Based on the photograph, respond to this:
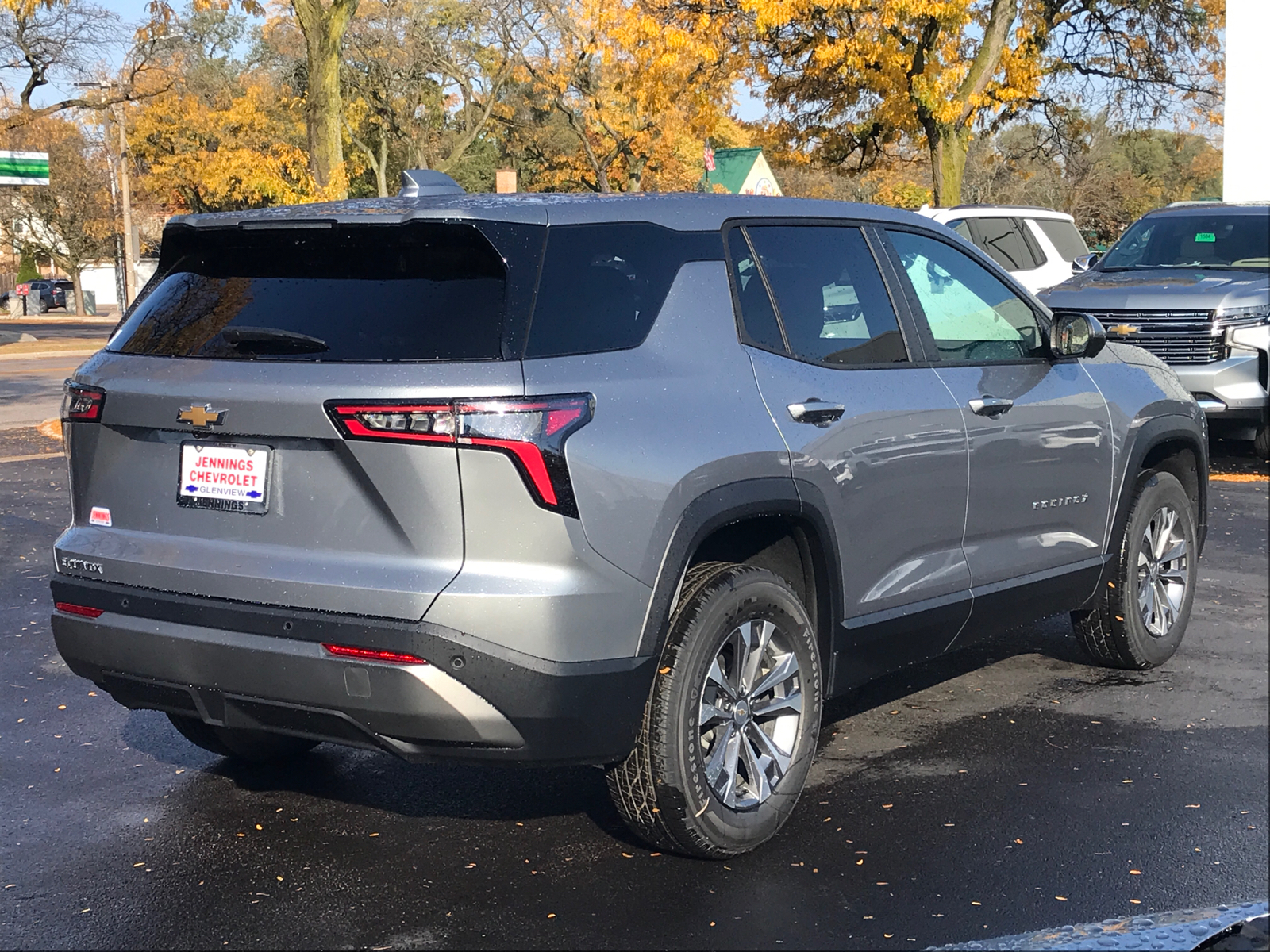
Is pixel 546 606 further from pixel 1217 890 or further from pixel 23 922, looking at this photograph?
pixel 1217 890

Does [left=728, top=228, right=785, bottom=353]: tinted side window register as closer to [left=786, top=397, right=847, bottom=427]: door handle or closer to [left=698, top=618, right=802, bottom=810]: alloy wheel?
[left=786, top=397, right=847, bottom=427]: door handle

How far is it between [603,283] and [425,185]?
29.4 inches

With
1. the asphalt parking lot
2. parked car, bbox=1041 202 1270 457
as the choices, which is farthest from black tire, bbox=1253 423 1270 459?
the asphalt parking lot

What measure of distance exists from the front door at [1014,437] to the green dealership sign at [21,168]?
121 ft

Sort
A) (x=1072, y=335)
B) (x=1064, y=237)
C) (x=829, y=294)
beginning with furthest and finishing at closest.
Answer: (x=1064, y=237)
(x=1072, y=335)
(x=829, y=294)

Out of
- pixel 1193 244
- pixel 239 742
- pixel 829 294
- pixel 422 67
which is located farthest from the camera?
pixel 422 67

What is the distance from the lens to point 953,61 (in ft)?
77.3

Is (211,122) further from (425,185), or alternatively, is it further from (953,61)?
(425,185)

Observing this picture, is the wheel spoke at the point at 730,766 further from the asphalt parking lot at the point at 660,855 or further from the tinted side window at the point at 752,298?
the tinted side window at the point at 752,298

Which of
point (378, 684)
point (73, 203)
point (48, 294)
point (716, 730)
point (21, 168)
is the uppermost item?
point (73, 203)

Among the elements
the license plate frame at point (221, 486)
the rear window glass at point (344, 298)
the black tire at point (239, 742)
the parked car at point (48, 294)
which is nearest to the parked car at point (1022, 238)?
the black tire at point (239, 742)

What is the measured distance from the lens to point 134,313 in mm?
4328

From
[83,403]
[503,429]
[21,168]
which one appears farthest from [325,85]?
[21,168]

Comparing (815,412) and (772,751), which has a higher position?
(815,412)
